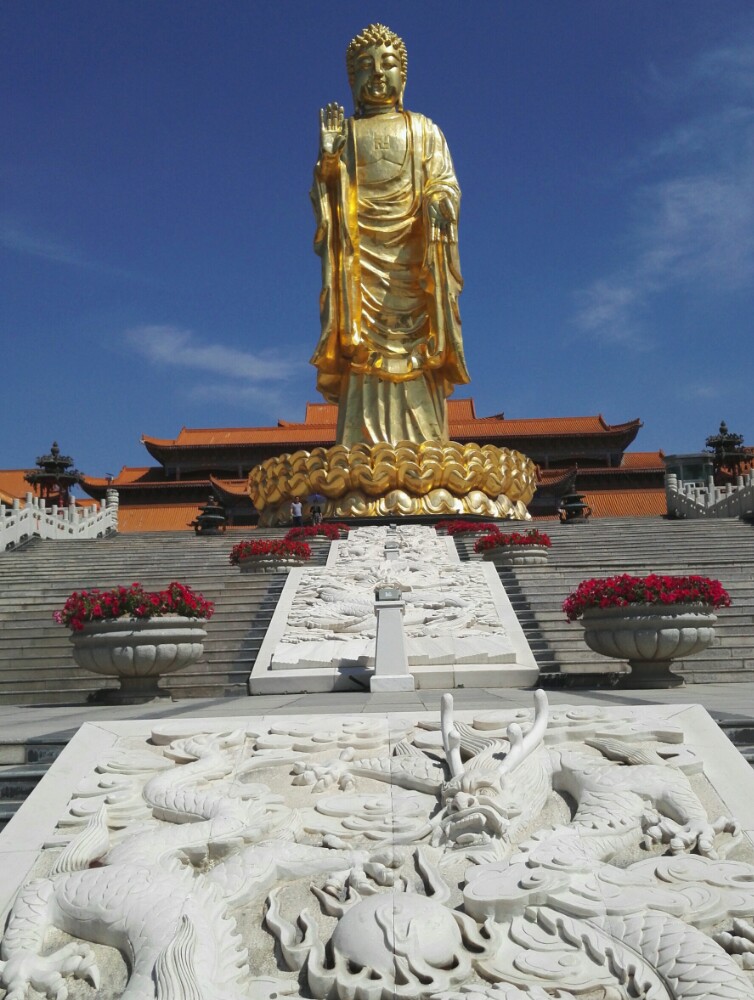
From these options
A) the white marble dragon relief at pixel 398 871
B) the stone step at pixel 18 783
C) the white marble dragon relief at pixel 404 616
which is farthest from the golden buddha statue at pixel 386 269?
the white marble dragon relief at pixel 398 871

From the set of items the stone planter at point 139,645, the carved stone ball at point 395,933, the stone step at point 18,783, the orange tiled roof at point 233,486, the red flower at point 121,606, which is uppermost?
the orange tiled roof at point 233,486

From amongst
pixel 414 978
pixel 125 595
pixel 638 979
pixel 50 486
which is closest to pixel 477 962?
pixel 414 978

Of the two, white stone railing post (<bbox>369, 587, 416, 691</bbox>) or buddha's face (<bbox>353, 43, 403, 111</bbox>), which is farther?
buddha's face (<bbox>353, 43, 403, 111</bbox>)

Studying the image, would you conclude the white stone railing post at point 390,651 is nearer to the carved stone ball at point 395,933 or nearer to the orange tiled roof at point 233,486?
the carved stone ball at point 395,933

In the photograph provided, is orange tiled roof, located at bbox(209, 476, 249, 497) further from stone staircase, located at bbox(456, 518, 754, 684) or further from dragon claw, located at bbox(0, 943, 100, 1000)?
dragon claw, located at bbox(0, 943, 100, 1000)

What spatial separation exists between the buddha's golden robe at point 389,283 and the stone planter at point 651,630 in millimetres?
11276

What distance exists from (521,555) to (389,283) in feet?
27.1

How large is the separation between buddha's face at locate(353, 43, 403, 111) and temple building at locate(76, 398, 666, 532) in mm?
12040

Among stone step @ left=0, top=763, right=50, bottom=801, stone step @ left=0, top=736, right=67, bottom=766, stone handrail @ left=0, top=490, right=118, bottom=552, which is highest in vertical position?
stone handrail @ left=0, top=490, right=118, bottom=552

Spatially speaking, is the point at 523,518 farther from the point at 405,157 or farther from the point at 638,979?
the point at 638,979

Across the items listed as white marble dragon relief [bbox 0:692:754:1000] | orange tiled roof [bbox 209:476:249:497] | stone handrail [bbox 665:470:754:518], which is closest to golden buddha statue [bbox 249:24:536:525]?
stone handrail [bbox 665:470:754:518]

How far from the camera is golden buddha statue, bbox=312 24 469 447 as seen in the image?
60.8 ft

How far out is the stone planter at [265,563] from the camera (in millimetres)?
12305

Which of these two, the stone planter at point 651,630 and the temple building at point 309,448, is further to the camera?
the temple building at point 309,448
